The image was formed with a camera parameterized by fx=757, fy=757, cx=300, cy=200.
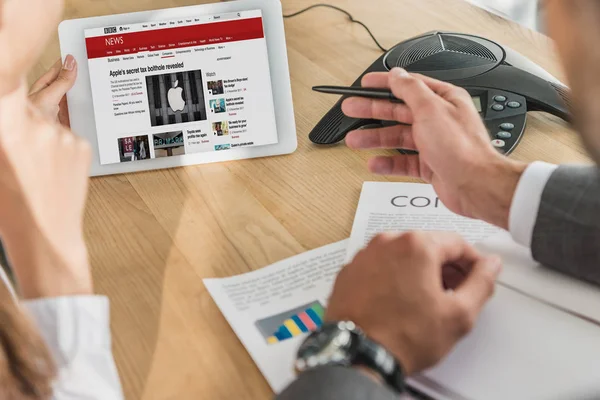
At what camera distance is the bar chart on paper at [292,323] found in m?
0.78

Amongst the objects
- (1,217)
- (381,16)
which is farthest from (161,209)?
(381,16)

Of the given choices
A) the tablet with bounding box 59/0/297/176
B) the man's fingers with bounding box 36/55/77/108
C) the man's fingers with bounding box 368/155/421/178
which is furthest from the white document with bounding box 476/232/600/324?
the man's fingers with bounding box 36/55/77/108

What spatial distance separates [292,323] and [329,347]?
147 mm

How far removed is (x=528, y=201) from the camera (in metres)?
0.84

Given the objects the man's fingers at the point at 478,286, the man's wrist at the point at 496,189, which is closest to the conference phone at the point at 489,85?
the man's wrist at the point at 496,189

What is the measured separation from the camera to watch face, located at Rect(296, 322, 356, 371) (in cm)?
65

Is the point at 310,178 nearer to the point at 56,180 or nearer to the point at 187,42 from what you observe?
the point at 187,42

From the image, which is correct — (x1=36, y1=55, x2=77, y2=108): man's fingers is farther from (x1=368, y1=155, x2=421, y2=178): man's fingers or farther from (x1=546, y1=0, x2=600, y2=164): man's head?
(x1=546, y1=0, x2=600, y2=164): man's head

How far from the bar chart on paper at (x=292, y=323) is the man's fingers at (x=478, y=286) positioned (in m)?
0.15

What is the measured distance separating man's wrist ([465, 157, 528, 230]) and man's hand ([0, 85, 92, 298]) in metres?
0.44

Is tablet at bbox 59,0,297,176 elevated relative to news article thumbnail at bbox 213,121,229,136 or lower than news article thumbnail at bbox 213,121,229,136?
elevated

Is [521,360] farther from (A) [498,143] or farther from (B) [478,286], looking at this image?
(A) [498,143]

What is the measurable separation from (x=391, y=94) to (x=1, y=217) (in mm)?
488

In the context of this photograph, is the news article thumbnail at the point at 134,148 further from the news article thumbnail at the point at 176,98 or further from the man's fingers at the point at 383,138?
the man's fingers at the point at 383,138
